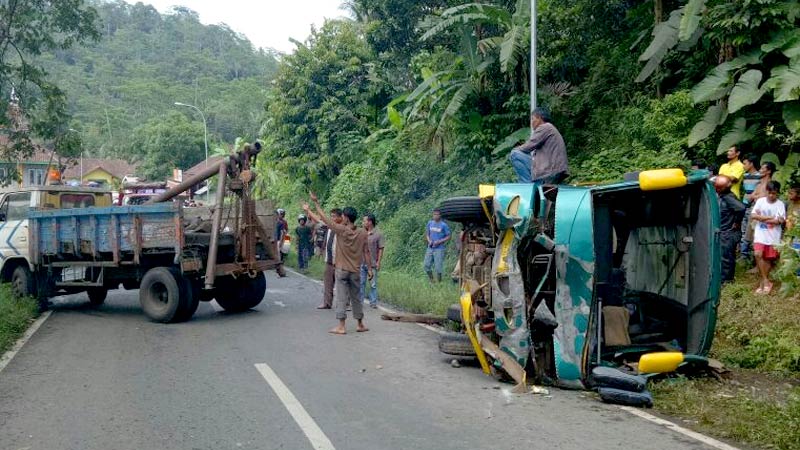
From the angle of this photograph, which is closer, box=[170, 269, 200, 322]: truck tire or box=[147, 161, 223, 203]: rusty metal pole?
box=[170, 269, 200, 322]: truck tire

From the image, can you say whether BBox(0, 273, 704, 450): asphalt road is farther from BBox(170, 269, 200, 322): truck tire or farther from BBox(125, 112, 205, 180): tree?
BBox(125, 112, 205, 180): tree

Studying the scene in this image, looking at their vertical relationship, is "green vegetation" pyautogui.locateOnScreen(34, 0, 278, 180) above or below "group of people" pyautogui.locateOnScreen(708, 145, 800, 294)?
above

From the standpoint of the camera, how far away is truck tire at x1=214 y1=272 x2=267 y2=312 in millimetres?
12820

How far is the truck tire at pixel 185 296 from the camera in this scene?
11.4 m

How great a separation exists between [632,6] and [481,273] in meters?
12.5

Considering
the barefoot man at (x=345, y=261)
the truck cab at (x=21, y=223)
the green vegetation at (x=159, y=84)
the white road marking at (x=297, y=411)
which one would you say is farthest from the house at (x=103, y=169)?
the white road marking at (x=297, y=411)

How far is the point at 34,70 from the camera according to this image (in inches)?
683

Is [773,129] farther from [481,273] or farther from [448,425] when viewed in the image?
[448,425]

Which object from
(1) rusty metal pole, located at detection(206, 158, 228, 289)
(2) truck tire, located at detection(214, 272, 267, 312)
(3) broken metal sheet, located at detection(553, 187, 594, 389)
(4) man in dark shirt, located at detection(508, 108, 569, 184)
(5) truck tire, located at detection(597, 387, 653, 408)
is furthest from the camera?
(2) truck tire, located at detection(214, 272, 267, 312)

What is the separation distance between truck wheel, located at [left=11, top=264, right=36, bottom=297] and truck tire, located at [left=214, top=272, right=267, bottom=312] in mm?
3284

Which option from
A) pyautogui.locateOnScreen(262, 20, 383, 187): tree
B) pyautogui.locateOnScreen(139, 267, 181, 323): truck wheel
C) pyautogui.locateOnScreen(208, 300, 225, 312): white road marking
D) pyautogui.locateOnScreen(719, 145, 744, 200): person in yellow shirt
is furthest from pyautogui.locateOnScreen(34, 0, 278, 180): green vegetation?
pyautogui.locateOnScreen(719, 145, 744, 200): person in yellow shirt

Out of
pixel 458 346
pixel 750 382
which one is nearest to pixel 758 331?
pixel 750 382

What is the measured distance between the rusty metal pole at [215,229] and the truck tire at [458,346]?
14.1 feet

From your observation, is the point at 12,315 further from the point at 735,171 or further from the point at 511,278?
the point at 735,171
